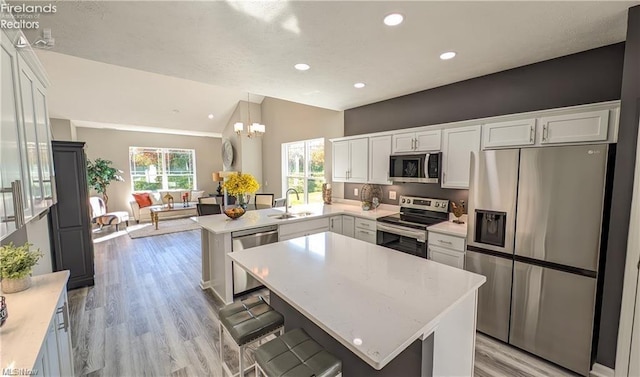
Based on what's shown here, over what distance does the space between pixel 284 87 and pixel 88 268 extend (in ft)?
11.9

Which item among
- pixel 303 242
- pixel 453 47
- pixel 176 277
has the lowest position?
pixel 176 277

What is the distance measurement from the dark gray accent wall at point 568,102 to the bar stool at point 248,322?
7.94 feet

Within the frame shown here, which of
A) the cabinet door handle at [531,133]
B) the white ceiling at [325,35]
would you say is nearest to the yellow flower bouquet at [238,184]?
the white ceiling at [325,35]

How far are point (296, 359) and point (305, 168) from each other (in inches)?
188

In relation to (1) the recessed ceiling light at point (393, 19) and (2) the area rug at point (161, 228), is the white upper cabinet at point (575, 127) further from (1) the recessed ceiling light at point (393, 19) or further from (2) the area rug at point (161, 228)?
(2) the area rug at point (161, 228)

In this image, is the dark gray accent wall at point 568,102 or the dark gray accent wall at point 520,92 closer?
the dark gray accent wall at point 568,102

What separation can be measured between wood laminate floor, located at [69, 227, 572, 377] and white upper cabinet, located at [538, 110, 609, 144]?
1.91m

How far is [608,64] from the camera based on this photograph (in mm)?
2270

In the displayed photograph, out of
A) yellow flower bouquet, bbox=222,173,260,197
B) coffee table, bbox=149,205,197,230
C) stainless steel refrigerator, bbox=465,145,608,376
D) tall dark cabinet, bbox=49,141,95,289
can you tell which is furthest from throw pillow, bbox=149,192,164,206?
stainless steel refrigerator, bbox=465,145,608,376

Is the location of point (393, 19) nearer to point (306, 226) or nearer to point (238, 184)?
point (238, 184)

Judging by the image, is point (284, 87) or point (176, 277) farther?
point (176, 277)

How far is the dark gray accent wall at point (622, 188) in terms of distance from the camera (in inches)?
69.4

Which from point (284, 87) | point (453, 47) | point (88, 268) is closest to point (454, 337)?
point (453, 47)

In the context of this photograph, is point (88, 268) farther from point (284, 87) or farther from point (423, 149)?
point (423, 149)
